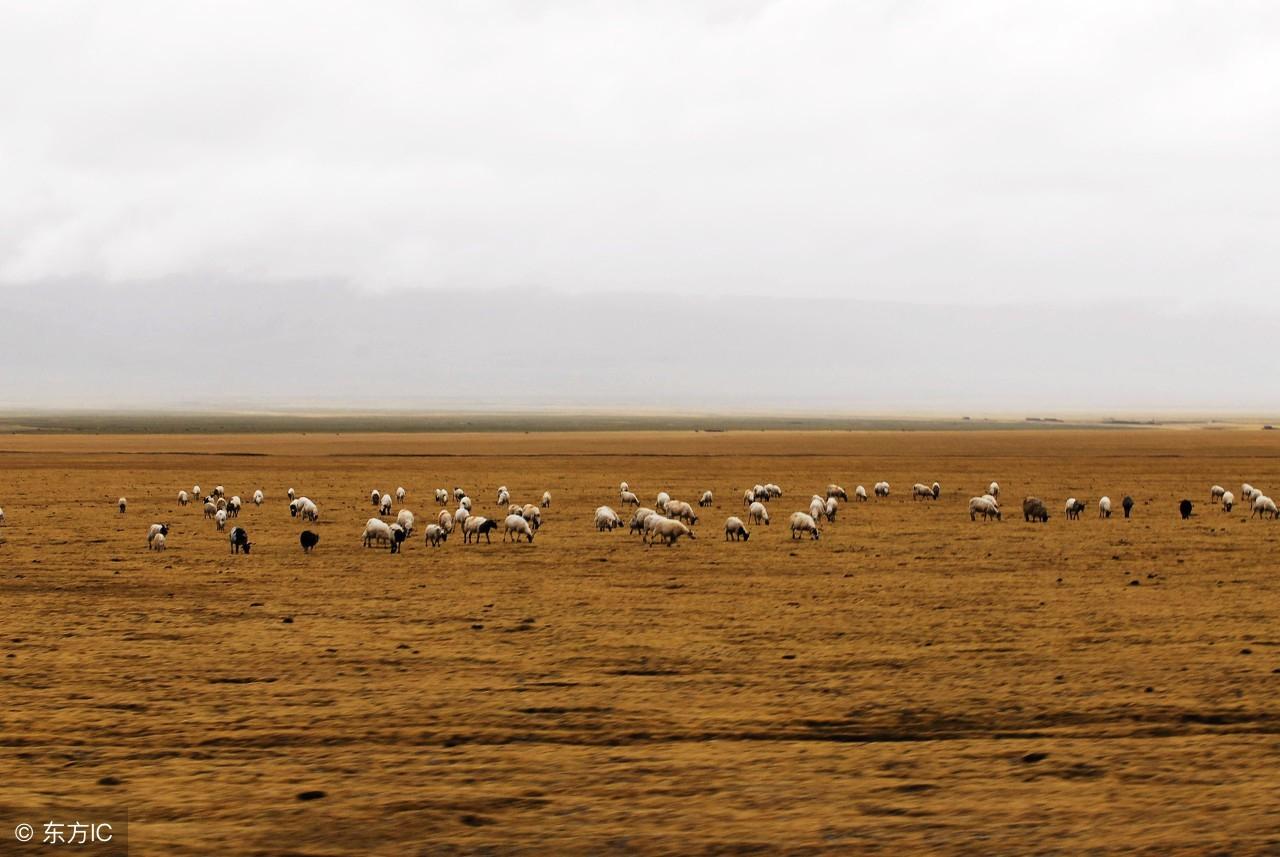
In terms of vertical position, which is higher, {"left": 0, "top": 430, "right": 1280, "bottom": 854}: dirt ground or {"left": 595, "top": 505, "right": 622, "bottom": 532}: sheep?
{"left": 595, "top": 505, "right": 622, "bottom": 532}: sheep

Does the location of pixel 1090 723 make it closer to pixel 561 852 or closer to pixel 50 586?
pixel 561 852

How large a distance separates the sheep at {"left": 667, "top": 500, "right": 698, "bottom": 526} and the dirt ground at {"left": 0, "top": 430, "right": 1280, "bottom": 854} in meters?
4.51

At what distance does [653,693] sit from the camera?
12.8 meters

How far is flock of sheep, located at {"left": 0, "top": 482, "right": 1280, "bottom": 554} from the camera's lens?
92.2 feet

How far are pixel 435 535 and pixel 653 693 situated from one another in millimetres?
16333

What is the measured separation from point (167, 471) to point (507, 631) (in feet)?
169

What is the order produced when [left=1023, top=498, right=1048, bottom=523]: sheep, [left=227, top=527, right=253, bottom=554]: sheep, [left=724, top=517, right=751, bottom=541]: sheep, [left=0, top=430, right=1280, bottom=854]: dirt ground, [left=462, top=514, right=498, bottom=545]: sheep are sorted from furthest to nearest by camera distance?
[left=1023, top=498, right=1048, bottom=523]: sheep
[left=724, top=517, right=751, bottom=541]: sheep
[left=462, top=514, right=498, bottom=545]: sheep
[left=227, top=527, right=253, bottom=554]: sheep
[left=0, top=430, right=1280, bottom=854]: dirt ground

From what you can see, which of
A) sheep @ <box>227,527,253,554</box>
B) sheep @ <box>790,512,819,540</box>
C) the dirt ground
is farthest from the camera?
sheep @ <box>790,512,819,540</box>

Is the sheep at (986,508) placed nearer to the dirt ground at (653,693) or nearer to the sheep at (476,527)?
the dirt ground at (653,693)

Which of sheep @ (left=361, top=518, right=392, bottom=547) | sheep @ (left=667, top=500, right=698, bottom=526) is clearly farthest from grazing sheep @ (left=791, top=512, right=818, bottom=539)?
sheep @ (left=361, top=518, right=392, bottom=547)

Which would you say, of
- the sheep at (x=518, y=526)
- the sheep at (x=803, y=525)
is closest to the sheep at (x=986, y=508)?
the sheep at (x=803, y=525)

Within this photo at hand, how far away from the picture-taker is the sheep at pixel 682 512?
1286 inches

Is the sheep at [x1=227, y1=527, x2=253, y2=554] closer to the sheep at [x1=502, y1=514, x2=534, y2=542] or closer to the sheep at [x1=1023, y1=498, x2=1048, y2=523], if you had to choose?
the sheep at [x1=502, y1=514, x2=534, y2=542]

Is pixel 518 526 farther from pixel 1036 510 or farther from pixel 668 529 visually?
pixel 1036 510
